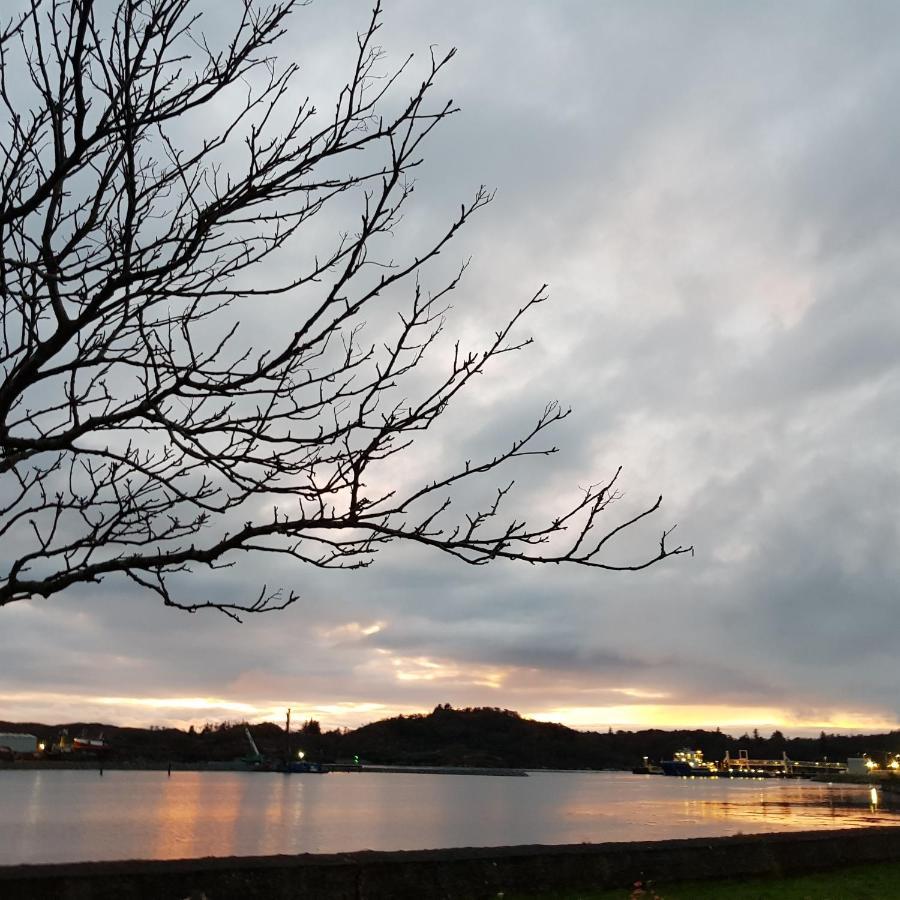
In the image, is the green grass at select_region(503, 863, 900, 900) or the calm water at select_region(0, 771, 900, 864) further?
the calm water at select_region(0, 771, 900, 864)

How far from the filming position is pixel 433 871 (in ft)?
28.1

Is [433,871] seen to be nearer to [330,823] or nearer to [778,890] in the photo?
[778,890]

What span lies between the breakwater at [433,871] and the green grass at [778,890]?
0.55ft

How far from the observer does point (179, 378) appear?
471 cm

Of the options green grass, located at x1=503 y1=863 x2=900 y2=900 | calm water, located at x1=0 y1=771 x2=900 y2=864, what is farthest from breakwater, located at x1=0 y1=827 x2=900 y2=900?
calm water, located at x1=0 y1=771 x2=900 y2=864

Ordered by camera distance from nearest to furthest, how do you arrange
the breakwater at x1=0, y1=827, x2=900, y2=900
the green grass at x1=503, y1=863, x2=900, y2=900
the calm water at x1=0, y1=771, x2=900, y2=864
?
the breakwater at x1=0, y1=827, x2=900, y2=900 < the green grass at x1=503, y1=863, x2=900, y2=900 < the calm water at x1=0, y1=771, x2=900, y2=864

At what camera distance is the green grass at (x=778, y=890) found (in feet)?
30.3

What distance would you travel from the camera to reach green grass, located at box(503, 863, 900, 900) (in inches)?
363

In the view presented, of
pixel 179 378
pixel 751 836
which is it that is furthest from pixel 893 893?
pixel 179 378

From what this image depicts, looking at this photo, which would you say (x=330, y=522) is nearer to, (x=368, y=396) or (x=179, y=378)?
(x=368, y=396)

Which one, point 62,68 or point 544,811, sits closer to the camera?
point 62,68

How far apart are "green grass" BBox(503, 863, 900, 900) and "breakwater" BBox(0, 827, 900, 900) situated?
168mm

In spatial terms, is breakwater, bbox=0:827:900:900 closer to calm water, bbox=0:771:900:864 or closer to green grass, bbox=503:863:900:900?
green grass, bbox=503:863:900:900

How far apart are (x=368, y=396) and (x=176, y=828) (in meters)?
84.9
